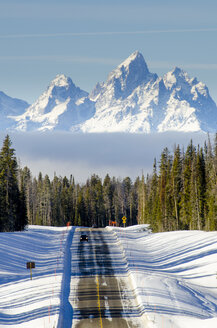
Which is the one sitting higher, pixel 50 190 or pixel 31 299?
pixel 50 190

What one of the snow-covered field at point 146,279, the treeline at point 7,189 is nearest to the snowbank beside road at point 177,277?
the snow-covered field at point 146,279

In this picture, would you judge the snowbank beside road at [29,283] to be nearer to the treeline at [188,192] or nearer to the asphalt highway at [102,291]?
the asphalt highway at [102,291]

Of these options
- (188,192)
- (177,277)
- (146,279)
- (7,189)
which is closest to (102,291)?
(146,279)

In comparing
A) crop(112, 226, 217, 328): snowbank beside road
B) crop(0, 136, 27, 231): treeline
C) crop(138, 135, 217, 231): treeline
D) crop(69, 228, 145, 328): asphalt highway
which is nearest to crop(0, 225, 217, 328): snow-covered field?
crop(112, 226, 217, 328): snowbank beside road

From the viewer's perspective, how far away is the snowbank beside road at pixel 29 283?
24.5 meters

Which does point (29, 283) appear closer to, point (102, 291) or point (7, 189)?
point (102, 291)

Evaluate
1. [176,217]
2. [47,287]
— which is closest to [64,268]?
[47,287]

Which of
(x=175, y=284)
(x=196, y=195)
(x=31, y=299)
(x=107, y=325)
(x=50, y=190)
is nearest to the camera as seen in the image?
(x=107, y=325)

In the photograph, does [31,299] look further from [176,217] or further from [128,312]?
[176,217]

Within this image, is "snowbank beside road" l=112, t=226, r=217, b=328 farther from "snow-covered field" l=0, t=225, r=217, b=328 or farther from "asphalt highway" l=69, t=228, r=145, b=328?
"asphalt highway" l=69, t=228, r=145, b=328

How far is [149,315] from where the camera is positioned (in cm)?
2439

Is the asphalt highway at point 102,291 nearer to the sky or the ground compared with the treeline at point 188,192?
nearer to the ground

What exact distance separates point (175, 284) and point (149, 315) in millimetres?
8518

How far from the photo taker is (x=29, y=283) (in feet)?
106
